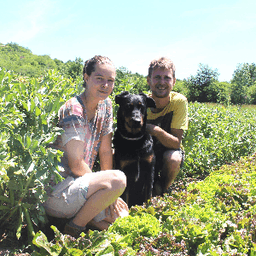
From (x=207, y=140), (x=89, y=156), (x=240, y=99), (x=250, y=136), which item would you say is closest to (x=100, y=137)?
(x=89, y=156)

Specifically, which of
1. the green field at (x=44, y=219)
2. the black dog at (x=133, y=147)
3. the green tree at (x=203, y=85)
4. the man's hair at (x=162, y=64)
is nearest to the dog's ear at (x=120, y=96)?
the black dog at (x=133, y=147)

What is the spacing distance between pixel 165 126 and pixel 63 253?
2.39 metres

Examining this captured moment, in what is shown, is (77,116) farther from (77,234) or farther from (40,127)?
(77,234)

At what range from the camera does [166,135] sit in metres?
3.62

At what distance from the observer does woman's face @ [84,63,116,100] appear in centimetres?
272

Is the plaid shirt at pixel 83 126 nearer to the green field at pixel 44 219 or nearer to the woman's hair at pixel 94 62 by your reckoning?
the green field at pixel 44 219

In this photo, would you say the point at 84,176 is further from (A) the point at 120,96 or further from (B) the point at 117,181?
(A) the point at 120,96

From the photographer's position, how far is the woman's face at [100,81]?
2.72 meters

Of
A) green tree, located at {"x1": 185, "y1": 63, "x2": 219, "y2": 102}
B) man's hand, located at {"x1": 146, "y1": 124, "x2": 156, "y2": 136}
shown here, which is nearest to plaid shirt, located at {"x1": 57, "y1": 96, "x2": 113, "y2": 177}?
man's hand, located at {"x1": 146, "y1": 124, "x2": 156, "y2": 136}

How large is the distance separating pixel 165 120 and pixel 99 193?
1749 millimetres

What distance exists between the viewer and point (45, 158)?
208 centimetres

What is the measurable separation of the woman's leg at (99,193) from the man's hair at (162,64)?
1.79 meters

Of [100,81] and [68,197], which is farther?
[100,81]

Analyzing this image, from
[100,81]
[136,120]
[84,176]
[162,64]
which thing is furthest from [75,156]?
[162,64]
